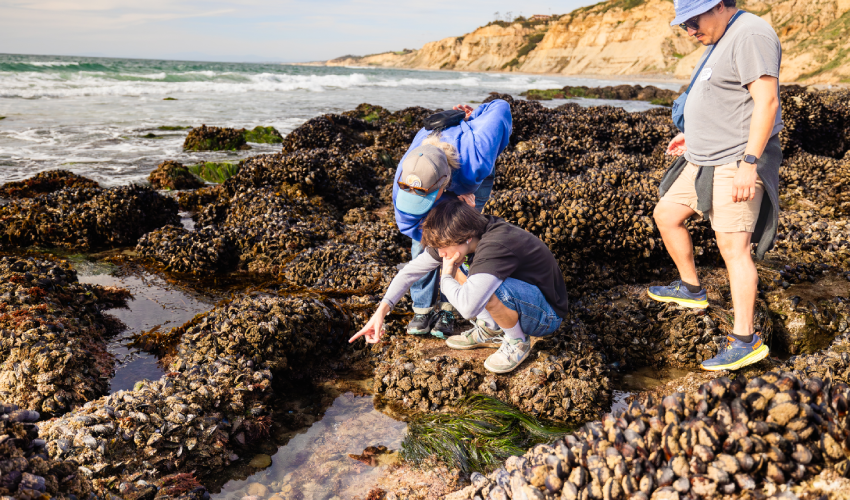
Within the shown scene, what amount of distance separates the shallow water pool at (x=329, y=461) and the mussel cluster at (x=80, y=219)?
4120 millimetres

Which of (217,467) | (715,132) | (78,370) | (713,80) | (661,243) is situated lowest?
(217,467)

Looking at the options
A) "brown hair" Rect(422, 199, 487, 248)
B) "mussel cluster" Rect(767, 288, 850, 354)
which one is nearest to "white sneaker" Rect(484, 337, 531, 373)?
"brown hair" Rect(422, 199, 487, 248)

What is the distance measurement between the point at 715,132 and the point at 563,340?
4.91 ft

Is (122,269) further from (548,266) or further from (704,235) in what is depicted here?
(704,235)

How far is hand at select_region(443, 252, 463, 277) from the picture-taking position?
2736mm

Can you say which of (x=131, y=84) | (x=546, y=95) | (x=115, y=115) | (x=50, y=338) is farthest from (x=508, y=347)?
(x=131, y=84)

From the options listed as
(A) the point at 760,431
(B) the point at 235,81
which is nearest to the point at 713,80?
(A) the point at 760,431

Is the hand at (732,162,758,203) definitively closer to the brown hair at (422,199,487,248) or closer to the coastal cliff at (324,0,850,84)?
the brown hair at (422,199,487,248)

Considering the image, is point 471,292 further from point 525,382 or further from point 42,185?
point 42,185

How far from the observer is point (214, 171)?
28.9ft

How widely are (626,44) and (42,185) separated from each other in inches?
2881

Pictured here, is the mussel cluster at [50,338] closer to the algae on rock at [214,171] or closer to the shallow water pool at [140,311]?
the shallow water pool at [140,311]

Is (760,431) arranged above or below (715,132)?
below

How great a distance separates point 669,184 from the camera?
3.29 m
